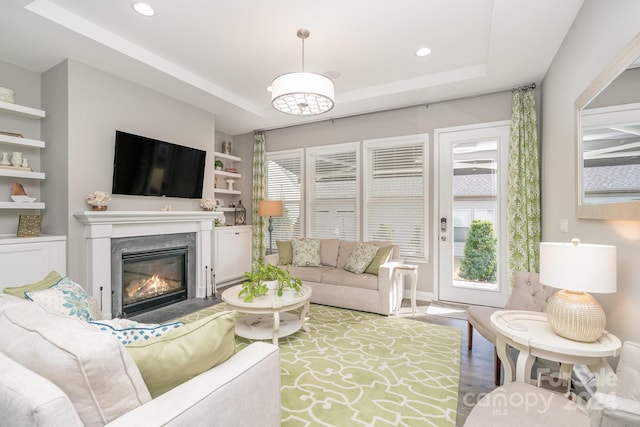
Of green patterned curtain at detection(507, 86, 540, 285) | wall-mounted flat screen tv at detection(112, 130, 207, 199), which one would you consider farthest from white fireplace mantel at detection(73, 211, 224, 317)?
green patterned curtain at detection(507, 86, 540, 285)

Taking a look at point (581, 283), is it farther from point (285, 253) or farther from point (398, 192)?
point (285, 253)

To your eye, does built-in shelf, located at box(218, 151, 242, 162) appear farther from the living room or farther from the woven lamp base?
the woven lamp base

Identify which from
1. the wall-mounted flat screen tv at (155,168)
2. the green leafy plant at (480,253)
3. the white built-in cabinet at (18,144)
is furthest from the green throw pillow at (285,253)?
the white built-in cabinet at (18,144)

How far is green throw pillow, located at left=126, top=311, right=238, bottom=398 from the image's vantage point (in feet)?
3.41

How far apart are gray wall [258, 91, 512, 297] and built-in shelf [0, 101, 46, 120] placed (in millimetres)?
3372

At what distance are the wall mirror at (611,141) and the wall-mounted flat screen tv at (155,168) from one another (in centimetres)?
436

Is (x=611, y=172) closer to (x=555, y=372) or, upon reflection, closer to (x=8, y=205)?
(x=555, y=372)

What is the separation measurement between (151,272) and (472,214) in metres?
4.40

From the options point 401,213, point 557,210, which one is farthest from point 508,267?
point 401,213

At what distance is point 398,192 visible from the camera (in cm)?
462

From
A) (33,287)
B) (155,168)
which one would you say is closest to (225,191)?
(155,168)

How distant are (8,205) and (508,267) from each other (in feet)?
18.2

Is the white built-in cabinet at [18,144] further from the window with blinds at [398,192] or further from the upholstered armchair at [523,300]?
the upholstered armchair at [523,300]

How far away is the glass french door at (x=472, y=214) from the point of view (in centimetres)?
399
